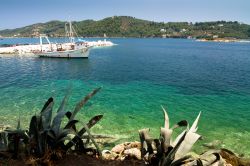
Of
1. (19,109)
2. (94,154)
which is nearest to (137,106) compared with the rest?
(19,109)

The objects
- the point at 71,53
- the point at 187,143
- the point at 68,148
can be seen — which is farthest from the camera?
the point at 71,53

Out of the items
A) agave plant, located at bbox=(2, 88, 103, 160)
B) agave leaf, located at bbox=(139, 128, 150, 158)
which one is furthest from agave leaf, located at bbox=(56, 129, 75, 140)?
agave leaf, located at bbox=(139, 128, 150, 158)

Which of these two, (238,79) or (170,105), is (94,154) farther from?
(238,79)

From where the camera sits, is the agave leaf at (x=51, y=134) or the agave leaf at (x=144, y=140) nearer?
the agave leaf at (x=51, y=134)

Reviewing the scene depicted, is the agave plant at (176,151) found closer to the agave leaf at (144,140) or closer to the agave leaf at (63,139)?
the agave leaf at (144,140)

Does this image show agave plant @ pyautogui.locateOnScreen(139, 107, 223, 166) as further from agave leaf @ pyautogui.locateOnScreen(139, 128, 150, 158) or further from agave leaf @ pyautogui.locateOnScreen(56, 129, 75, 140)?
agave leaf @ pyautogui.locateOnScreen(56, 129, 75, 140)

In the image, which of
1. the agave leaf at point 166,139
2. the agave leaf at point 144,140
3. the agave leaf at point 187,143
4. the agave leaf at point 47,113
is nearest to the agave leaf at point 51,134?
the agave leaf at point 47,113

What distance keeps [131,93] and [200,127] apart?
1122cm

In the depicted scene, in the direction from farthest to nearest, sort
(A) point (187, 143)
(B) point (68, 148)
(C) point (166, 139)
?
1. (B) point (68, 148)
2. (C) point (166, 139)
3. (A) point (187, 143)

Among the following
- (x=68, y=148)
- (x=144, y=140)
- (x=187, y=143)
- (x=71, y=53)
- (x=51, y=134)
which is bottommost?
(x=71, y=53)

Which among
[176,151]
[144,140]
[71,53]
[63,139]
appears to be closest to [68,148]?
[63,139]

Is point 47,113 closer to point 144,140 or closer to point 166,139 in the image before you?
point 144,140

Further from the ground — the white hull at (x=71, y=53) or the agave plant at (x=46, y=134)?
the agave plant at (x=46, y=134)

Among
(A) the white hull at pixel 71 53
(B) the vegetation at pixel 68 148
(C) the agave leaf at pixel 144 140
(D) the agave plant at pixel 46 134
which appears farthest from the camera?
(A) the white hull at pixel 71 53
